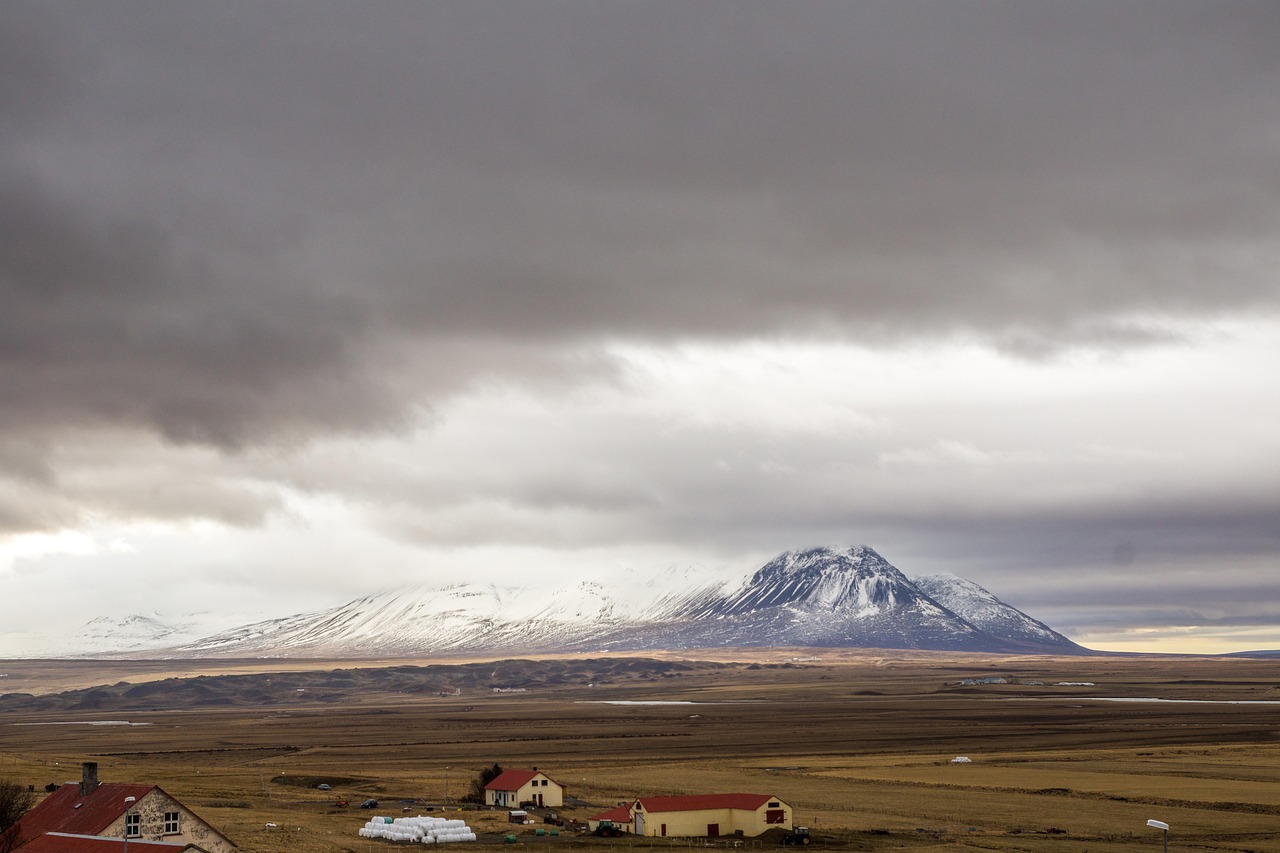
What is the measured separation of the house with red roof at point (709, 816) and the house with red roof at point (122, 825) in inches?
999

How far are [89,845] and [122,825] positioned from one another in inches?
127

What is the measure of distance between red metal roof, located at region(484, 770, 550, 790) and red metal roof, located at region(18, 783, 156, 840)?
3573cm

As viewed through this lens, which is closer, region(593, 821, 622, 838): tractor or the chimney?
the chimney

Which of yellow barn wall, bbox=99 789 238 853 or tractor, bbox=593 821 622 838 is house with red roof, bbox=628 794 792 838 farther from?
yellow barn wall, bbox=99 789 238 853

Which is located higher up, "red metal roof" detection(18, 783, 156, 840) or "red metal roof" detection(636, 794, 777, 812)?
"red metal roof" detection(18, 783, 156, 840)

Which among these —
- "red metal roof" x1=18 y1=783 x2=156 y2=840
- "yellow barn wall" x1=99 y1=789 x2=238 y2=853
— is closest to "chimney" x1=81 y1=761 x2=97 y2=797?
"red metal roof" x1=18 y1=783 x2=156 y2=840

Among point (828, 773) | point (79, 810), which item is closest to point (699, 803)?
point (79, 810)

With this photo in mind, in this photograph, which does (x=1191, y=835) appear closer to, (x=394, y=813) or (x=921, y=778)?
(x=921, y=778)

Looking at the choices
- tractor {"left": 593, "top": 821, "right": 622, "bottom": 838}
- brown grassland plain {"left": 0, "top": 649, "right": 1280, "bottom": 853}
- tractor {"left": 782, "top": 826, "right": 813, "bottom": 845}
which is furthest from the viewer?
tractor {"left": 593, "top": 821, "right": 622, "bottom": 838}

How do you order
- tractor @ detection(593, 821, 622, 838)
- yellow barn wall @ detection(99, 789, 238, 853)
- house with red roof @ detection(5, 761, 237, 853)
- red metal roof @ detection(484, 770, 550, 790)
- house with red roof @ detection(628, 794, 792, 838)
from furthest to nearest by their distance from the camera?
1. red metal roof @ detection(484, 770, 550, 790)
2. tractor @ detection(593, 821, 622, 838)
3. house with red roof @ detection(628, 794, 792, 838)
4. yellow barn wall @ detection(99, 789, 238, 853)
5. house with red roof @ detection(5, 761, 237, 853)

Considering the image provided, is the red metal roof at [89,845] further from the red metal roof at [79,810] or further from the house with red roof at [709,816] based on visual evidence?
the house with red roof at [709,816]

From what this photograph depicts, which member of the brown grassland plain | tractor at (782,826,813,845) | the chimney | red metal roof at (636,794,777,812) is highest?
the chimney

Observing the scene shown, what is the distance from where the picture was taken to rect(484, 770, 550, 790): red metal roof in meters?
100

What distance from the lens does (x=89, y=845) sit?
6297 cm
